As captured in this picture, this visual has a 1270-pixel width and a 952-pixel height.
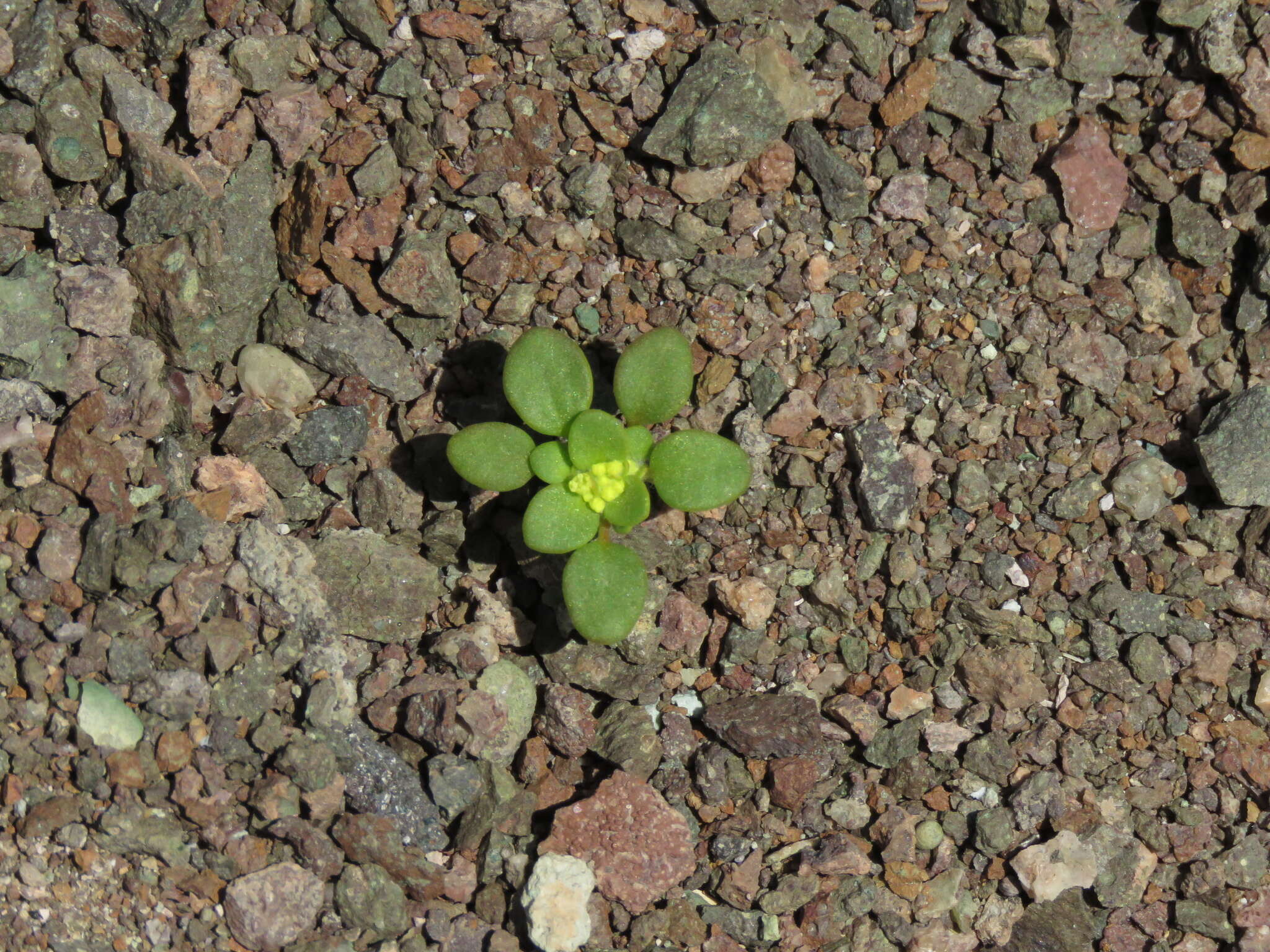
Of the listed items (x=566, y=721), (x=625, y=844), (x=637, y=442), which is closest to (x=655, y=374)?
(x=637, y=442)

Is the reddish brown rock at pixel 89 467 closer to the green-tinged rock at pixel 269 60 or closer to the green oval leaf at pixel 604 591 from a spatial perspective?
the green-tinged rock at pixel 269 60

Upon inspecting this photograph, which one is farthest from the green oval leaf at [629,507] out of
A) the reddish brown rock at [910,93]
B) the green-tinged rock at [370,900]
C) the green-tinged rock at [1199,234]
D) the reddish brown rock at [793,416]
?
the green-tinged rock at [1199,234]

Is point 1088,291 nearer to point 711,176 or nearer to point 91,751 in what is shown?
point 711,176

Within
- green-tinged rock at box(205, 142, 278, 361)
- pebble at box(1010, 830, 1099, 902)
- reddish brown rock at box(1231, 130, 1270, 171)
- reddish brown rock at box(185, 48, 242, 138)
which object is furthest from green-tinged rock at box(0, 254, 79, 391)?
reddish brown rock at box(1231, 130, 1270, 171)

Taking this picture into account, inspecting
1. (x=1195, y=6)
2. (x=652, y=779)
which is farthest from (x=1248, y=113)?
(x=652, y=779)

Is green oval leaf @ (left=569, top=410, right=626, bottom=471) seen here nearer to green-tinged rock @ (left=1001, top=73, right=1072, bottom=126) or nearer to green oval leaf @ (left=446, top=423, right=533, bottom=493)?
green oval leaf @ (left=446, top=423, right=533, bottom=493)

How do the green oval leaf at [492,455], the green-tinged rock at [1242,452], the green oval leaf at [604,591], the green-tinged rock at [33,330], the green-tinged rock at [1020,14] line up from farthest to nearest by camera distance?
the green-tinged rock at [1020,14] → the green-tinged rock at [33,330] → the green-tinged rock at [1242,452] → the green oval leaf at [492,455] → the green oval leaf at [604,591]
